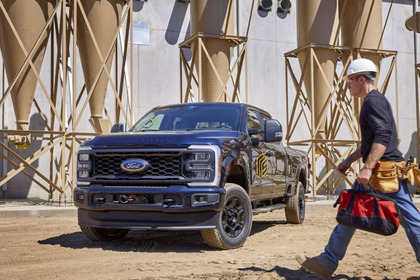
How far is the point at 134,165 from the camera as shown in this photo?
23.6 ft

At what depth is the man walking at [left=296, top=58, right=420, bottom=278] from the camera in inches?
196

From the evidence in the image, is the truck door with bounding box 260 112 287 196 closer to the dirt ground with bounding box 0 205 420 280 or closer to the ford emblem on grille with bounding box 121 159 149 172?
the dirt ground with bounding box 0 205 420 280

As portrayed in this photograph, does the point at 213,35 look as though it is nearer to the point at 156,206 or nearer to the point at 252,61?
the point at 252,61

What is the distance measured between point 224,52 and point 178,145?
11.4 m

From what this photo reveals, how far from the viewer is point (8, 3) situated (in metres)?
14.5

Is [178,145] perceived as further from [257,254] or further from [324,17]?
[324,17]

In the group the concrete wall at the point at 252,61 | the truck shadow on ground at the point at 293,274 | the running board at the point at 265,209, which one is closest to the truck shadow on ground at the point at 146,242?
the running board at the point at 265,209

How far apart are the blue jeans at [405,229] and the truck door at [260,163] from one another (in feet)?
9.92

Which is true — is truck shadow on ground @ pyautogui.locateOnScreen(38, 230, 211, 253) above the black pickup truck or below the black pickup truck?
below

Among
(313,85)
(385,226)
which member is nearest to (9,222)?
(385,226)

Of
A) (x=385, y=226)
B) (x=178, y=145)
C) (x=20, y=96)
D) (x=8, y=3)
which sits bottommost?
(x=385, y=226)

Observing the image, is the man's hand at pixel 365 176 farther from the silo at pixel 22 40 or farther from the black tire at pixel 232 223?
the silo at pixel 22 40

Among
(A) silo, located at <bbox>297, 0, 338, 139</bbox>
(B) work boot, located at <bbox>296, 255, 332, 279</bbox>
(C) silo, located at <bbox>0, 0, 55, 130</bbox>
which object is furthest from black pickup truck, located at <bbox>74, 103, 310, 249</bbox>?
(A) silo, located at <bbox>297, 0, 338, 139</bbox>

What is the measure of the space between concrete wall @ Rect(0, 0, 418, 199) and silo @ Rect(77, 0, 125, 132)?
372 cm
